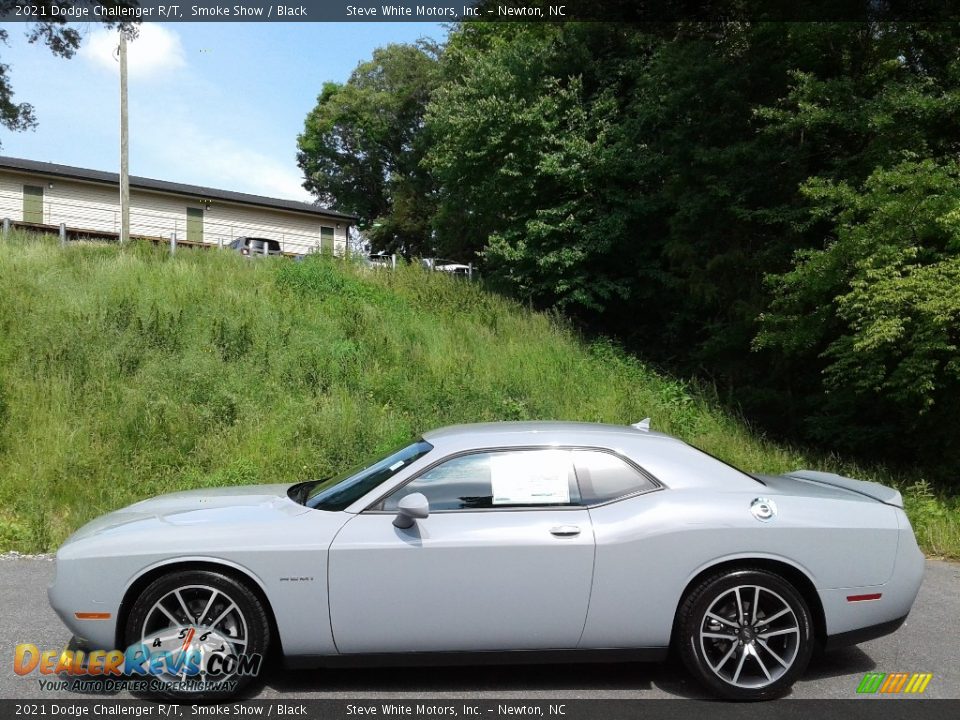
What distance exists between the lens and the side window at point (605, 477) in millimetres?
4109

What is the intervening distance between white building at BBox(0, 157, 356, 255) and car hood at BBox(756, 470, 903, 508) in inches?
849

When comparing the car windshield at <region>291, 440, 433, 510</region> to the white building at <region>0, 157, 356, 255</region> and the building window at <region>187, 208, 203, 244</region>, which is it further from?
the building window at <region>187, 208, 203, 244</region>

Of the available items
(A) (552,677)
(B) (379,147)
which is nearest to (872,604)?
(A) (552,677)

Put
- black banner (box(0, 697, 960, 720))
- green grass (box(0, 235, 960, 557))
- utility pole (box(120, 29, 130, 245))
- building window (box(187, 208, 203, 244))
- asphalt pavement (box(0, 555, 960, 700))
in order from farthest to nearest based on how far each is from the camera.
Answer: building window (box(187, 208, 203, 244)) → utility pole (box(120, 29, 130, 245)) → green grass (box(0, 235, 960, 557)) → asphalt pavement (box(0, 555, 960, 700)) → black banner (box(0, 697, 960, 720))

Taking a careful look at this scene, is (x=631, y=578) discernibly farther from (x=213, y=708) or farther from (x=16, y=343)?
(x=16, y=343)

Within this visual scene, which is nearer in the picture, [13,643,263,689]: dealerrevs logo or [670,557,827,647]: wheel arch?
[13,643,263,689]: dealerrevs logo

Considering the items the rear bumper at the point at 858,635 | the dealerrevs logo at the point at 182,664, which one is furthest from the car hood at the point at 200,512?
the rear bumper at the point at 858,635

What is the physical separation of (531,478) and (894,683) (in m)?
2.32

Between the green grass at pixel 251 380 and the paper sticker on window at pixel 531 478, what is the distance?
16.1 feet

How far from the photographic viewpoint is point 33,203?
90.9 feet

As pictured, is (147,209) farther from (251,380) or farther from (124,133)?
(251,380)

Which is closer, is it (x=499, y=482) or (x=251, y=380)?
(x=499, y=482)

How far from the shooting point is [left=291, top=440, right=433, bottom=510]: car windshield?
13.8ft

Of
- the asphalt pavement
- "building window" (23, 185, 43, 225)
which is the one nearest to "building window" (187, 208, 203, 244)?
"building window" (23, 185, 43, 225)
